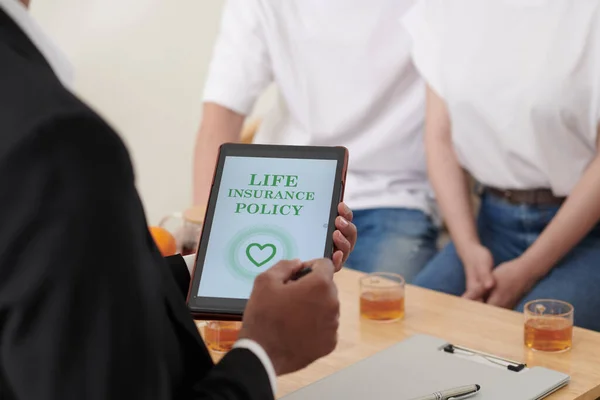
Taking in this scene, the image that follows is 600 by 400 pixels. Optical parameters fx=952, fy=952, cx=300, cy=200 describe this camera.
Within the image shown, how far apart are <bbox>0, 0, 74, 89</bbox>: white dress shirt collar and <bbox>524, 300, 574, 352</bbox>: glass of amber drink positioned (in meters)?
0.76

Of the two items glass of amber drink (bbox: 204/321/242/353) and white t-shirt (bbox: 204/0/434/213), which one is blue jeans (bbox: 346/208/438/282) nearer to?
white t-shirt (bbox: 204/0/434/213)

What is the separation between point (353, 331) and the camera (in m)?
1.40

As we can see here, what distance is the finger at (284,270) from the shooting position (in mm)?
924

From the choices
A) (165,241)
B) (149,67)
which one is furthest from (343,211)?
(149,67)

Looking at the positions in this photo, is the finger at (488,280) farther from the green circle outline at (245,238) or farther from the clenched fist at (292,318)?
the clenched fist at (292,318)

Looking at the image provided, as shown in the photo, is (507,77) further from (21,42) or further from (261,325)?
(21,42)

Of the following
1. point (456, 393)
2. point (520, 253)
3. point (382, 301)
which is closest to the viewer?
point (456, 393)

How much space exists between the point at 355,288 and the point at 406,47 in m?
0.81

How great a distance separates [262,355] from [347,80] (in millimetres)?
1464

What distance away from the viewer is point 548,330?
4.25 feet

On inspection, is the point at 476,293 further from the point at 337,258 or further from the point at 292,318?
the point at 292,318

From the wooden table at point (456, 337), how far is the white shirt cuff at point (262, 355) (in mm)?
333

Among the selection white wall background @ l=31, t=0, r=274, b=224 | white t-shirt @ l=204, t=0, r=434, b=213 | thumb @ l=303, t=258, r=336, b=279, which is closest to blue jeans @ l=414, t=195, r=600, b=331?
white t-shirt @ l=204, t=0, r=434, b=213

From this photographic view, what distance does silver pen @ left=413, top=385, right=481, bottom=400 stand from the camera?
1109 mm
